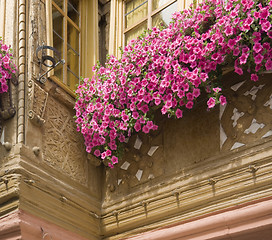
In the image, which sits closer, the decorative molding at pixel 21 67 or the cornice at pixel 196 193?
the cornice at pixel 196 193

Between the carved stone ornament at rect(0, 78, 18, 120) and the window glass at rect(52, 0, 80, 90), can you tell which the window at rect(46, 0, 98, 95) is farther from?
the carved stone ornament at rect(0, 78, 18, 120)

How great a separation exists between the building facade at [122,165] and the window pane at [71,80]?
1 centimetres

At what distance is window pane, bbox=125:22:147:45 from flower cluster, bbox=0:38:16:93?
1518 millimetres

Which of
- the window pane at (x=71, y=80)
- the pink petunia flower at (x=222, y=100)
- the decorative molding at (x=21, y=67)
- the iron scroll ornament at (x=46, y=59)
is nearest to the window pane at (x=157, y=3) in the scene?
the window pane at (x=71, y=80)

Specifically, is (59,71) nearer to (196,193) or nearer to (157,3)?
(157,3)

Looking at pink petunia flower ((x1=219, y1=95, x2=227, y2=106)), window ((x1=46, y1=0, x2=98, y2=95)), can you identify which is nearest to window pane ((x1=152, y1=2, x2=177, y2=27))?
window ((x1=46, y1=0, x2=98, y2=95))

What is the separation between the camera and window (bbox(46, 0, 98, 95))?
616cm

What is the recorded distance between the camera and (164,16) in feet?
20.6

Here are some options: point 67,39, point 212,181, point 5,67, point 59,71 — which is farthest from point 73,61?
point 212,181

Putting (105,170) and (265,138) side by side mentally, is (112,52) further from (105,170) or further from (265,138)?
(265,138)

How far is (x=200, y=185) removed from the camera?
16.8ft

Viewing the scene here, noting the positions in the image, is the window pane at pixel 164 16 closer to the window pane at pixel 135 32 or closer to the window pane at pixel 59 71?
the window pane at pixel 135 32

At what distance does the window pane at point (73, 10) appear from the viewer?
682 centimetres

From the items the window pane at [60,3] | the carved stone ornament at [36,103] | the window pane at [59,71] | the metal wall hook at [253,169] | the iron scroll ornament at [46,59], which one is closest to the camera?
the metal wall hook at [253,169]
